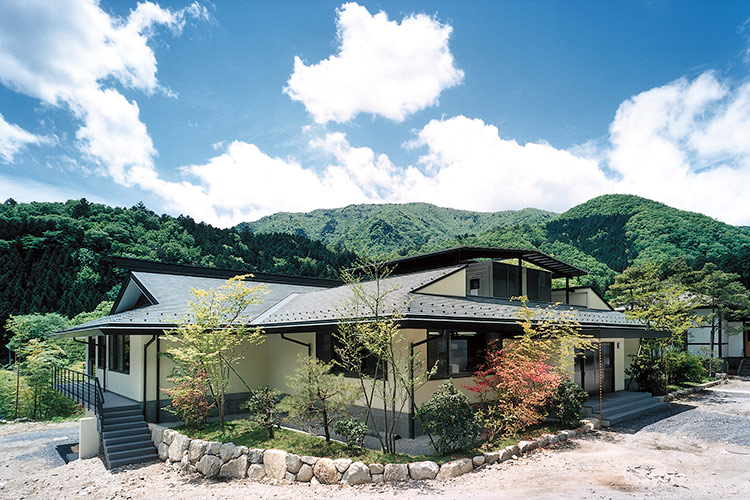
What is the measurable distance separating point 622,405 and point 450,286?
669 centimetres

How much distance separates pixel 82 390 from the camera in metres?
13.9

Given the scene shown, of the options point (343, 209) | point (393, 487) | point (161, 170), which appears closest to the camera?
point (393, 487)

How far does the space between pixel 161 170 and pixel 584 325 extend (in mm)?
18976

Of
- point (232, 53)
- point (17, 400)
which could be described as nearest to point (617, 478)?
point (232, 53)

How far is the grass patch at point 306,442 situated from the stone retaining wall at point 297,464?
0.24m

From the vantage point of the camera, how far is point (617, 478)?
7555mm

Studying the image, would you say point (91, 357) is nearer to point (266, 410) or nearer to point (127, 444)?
point (127, 444)

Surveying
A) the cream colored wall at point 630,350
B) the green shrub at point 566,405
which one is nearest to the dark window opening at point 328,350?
the green shrub at point 566,405

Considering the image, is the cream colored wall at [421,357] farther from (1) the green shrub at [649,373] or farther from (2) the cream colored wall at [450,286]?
(1) the green shrub at [649,373]

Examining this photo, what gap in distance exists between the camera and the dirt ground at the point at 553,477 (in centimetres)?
706

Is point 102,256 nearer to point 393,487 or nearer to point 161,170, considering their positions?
point 161,170

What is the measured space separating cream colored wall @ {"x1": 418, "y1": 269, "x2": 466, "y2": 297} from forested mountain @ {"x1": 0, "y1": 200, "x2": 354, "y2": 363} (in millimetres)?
23772

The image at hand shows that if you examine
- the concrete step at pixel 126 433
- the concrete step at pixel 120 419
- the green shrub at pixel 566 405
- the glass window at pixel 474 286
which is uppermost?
the glass window at pixel 474 286

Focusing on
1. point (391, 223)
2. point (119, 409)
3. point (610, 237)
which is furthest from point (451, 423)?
point (391, 223)
